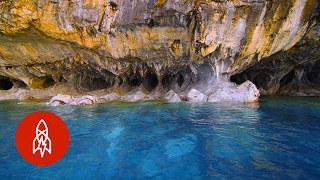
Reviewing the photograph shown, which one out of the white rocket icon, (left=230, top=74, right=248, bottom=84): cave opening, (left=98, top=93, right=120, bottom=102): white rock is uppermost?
(left=230, top=74, right=248, bottom=84): cave opening

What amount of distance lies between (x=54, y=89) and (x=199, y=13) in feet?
45.8

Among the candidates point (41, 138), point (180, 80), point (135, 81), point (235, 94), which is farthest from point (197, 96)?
point (41, 138)

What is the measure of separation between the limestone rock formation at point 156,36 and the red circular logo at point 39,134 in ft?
30.4

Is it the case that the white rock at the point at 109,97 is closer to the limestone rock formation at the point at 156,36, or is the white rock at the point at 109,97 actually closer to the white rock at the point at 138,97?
the limestone rock formation at the point at 156,36

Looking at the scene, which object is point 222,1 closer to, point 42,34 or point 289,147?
point 289,147

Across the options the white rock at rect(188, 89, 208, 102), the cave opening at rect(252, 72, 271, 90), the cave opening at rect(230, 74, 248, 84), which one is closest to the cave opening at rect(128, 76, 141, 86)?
the white rock at rect(188, 89, 208, 102)

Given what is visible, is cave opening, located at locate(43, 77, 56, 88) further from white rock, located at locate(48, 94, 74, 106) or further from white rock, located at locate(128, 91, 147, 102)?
white rock, located at locate(128, 91, 147, 102)

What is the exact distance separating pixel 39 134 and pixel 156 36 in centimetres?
1031

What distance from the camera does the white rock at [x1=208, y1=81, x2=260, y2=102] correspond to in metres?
12.9

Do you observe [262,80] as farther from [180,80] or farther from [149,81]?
[149,81]

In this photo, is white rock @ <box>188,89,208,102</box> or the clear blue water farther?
white rock @ <box>188,89,208,102</box>

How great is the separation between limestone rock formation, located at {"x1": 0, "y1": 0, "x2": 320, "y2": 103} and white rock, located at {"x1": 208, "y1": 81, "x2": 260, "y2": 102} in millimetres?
164

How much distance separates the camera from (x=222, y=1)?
10.5 metres

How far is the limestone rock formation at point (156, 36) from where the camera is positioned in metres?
10.9
